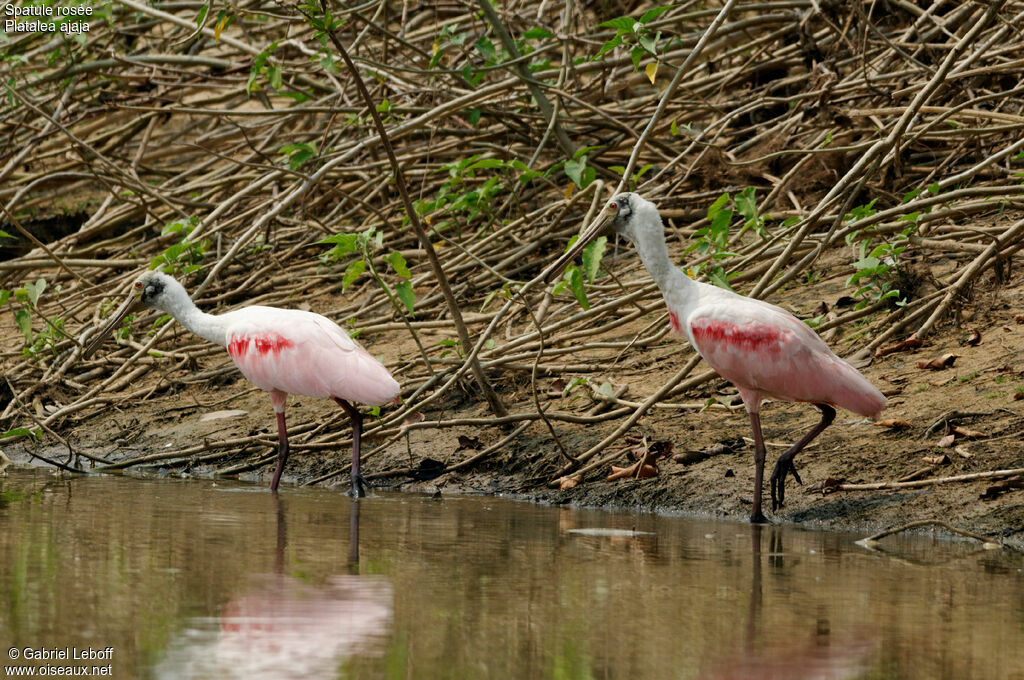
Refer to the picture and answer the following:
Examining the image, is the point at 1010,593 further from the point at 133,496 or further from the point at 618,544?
the point at 133,496

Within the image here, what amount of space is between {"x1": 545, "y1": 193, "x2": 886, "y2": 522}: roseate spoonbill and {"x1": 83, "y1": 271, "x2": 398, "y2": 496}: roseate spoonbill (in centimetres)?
165

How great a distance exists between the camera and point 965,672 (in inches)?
124

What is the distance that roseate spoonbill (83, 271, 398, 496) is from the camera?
21.9 ft

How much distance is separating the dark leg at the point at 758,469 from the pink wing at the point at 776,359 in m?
0.18

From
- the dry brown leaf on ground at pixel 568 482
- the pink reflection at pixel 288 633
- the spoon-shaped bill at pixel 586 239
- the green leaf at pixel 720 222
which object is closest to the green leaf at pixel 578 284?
the spoon-shaped bill at pixel 586 239

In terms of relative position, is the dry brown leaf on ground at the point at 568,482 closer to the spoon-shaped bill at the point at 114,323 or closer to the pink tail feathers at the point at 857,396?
the pink tail feathers at the point at 857,396

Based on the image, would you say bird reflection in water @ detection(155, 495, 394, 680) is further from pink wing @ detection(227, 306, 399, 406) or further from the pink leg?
the pink leg

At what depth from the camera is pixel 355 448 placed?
6.81 m

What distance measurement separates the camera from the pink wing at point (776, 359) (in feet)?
19.1

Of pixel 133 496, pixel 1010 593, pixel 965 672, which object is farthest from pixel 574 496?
pixel 965 672

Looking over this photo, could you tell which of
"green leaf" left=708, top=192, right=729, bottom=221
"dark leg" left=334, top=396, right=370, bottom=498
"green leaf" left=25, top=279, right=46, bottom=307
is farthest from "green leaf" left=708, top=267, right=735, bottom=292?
"green leaf" left=25, top=279, right=46, bottom=307

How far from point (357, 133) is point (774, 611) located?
24.6 feet

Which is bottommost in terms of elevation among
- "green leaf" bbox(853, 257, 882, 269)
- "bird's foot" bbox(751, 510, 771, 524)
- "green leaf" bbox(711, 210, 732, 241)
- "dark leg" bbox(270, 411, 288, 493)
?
"bird's foot" bbox(751, 510, 771, 524)

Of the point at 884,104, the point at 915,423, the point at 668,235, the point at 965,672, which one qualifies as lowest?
the point at 965,672
